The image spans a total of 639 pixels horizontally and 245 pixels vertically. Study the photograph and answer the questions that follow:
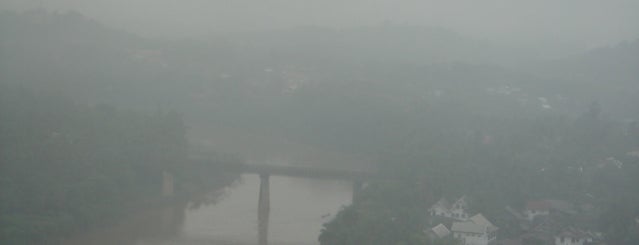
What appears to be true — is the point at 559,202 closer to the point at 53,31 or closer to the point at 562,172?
the point at 562,172

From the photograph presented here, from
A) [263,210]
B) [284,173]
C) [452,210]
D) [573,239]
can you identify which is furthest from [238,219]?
[573,239]

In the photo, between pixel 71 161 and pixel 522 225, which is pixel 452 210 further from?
pixel 71 161

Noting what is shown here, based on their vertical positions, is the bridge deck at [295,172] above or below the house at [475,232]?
above

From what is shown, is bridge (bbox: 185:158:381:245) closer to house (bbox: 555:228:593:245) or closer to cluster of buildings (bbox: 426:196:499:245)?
cluster of buildings (bbox: 426:196:499:245)

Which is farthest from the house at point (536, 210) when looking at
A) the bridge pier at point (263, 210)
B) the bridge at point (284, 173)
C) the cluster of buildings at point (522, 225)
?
the bridge pier at point (263, 210)

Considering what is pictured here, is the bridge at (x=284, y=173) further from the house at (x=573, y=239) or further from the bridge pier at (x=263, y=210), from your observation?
the house at (x=573, y=239)

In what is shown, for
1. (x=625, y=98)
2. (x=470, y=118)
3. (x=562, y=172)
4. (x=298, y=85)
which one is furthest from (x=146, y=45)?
(x=562, y=172)
